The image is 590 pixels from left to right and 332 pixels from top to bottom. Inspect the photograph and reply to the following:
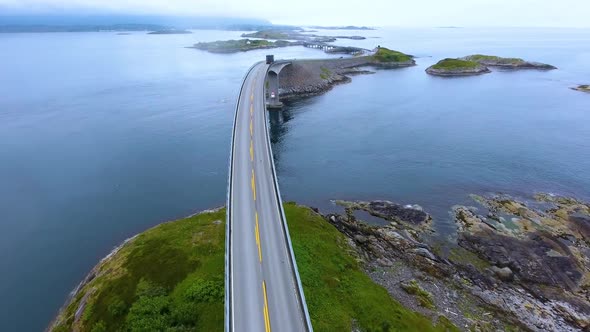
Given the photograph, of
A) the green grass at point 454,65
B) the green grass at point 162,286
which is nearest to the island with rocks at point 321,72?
the green grass at point 454,65

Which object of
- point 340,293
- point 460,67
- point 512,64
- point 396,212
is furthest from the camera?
point 512,64

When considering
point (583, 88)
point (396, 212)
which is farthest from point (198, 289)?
point (583, 88)

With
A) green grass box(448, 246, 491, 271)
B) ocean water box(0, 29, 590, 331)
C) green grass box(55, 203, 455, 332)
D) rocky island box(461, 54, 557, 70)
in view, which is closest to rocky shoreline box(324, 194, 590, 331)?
green grass box(448, 246, 491, 271)

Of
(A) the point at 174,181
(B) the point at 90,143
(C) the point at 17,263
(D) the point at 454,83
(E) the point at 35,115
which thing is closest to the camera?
(C) the point at 17,263

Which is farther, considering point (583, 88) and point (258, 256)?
point (583, 88)

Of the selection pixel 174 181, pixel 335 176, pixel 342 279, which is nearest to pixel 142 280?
pixel 342 279

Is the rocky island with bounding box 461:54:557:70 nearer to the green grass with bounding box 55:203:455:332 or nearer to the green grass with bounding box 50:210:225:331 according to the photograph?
the green grass with bounding box 55:203:455:332

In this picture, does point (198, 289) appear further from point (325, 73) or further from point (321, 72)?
point (325, 73)

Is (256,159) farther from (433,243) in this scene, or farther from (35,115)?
(35,115)
